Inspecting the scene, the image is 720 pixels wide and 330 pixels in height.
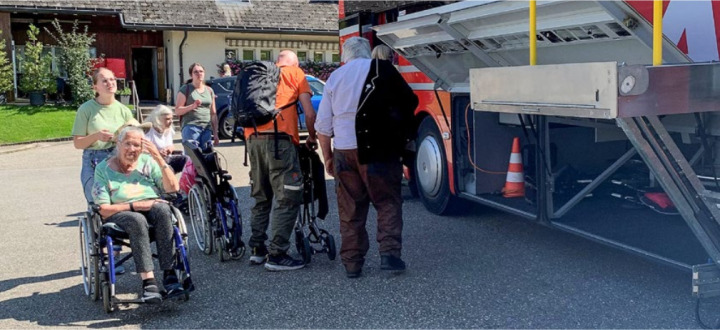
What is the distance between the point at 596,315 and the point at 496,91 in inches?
59.3

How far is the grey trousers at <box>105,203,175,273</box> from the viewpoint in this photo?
193 inches

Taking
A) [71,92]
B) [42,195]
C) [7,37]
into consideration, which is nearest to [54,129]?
[71,92]

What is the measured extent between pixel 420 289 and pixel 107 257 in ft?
6.72

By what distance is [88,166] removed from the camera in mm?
5758

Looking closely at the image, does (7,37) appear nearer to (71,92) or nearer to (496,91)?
(71,92)

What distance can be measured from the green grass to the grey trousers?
48.8 ft

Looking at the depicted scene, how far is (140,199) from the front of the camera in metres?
5.14

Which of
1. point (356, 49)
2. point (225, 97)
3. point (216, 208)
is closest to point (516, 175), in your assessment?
point (356, 49)

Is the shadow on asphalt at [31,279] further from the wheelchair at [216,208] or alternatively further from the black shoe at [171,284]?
the black shoe at [171,284]

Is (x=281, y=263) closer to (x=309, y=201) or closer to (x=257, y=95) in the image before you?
(x=309, y=201)

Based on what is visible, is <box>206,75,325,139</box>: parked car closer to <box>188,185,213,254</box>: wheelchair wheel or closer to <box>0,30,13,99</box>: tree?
<box>0,30,13,99</box>: tree

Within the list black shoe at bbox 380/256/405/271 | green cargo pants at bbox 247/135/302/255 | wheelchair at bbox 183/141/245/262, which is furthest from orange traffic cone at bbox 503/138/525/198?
wheelchair at bbox 183/141/245/262

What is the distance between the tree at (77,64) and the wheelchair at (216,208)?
55.1ft

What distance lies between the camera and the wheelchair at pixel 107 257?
478cm
